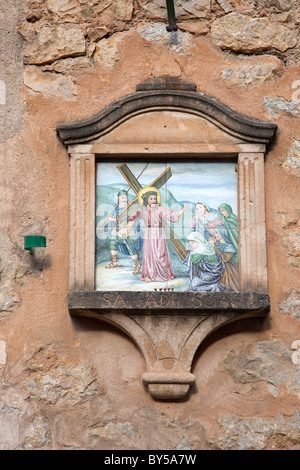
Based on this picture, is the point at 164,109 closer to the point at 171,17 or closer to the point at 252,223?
the point at 171,17

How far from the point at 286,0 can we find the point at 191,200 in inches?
61.9

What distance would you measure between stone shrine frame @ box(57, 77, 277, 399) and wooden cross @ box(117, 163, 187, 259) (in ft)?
0.35

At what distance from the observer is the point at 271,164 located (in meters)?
6.84

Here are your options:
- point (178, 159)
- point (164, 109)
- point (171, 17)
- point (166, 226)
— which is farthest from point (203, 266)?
point (171, 17)

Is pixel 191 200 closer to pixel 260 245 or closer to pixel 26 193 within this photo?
pixel 260 245

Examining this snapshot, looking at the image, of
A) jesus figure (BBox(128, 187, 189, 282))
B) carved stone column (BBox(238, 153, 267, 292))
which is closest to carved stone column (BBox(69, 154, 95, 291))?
jesus figure (BBox(128, 187, 189, 282))

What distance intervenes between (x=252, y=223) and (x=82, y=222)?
3.63ft

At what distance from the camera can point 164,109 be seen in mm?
6840

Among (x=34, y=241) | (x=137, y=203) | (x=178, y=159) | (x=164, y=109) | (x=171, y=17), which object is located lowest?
(x=34, y=241)

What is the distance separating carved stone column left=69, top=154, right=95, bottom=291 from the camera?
658 centimetres

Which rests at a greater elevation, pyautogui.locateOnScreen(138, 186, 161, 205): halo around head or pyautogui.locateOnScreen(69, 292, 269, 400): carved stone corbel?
pyautogui.locateOnScreen(138, 186, 161, 205): halo around head

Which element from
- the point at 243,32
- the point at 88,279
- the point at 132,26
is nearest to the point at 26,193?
the point at 88,279

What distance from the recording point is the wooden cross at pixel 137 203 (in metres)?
6.72

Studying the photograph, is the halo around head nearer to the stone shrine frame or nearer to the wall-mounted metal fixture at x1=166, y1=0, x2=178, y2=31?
the stone shrine frame
